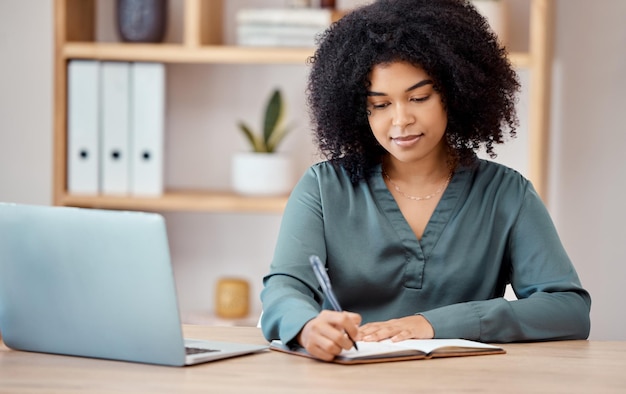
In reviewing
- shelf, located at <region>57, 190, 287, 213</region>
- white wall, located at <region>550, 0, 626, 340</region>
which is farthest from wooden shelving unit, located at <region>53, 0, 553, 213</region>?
white wall, located at <region>550, 0, 626, 340</region>

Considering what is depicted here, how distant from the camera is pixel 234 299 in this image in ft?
10.5

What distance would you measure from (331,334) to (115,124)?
1.80 m

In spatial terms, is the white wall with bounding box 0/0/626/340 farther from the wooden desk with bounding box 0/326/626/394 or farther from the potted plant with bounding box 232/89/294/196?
the wooden desk with bounding box 0/326/626/394

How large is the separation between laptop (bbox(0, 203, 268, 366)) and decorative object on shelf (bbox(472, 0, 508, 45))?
68.3 inches

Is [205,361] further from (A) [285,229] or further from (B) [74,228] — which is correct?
(A) [285,229]

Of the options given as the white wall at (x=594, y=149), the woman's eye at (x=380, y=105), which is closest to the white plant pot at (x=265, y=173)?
the white wall at (x=594, y=149)

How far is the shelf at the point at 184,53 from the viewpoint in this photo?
9.77 feet

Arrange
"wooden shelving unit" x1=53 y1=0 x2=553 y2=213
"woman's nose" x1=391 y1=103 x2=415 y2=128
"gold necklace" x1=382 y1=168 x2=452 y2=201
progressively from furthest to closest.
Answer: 1. "wooden shelving unit" x1=53 y1=0 x2=553 y2=213
2. "gold necklace" x1=382 y1=168 x2=452 y2=201
3. "woman's nose" x1=391 y1=103 x2=415 y2=128

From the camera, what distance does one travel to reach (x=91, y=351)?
4.68ft

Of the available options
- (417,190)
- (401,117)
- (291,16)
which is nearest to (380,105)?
(401,117)

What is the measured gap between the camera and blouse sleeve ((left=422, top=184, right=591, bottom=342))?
1.63 metres

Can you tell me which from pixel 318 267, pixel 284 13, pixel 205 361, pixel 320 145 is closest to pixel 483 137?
pixel 320 145

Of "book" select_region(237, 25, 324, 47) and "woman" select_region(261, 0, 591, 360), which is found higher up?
"book" select_region(237, 25, 324, 47)

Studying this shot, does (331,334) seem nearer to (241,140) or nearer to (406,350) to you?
(406,350)
